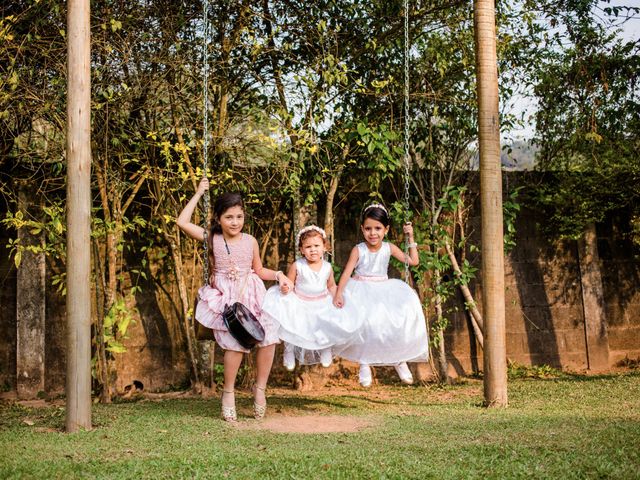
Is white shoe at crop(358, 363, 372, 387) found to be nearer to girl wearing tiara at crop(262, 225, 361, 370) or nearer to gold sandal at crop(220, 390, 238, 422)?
girl wearing tiara at crop(262, 225, 361, 370)

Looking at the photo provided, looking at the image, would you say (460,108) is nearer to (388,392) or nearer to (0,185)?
(388,392)

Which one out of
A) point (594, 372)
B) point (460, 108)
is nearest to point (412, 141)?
point (460, 108)

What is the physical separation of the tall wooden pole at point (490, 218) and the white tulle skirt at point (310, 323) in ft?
3.99

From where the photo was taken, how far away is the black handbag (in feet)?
18.9

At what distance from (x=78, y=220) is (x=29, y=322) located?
2.62m

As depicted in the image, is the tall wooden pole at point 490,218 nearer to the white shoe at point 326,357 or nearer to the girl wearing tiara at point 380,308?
the girl wearing tiara at point 380,308

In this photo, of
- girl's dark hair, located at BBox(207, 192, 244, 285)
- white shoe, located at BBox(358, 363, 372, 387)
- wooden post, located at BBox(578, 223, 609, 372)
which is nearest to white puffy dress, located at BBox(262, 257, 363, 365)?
white shoe, located at BBox(358, 363, 372, 387)

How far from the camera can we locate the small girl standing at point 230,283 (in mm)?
5949

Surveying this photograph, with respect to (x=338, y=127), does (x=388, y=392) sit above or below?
below

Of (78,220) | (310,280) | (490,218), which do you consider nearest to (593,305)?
(490,218)

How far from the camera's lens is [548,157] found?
9188mm

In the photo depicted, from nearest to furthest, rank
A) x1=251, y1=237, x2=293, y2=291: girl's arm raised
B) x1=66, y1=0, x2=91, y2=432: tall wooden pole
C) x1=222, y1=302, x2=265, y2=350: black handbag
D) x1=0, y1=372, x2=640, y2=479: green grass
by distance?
x1=0, y1=372, x2=640, y2=479: green grass → x1=66, y1=0, x2=91, y2=432: tall wooden pole → x1=222, y1=302, x2=265, y2=350: black handbag → x1=251, y1=237, x2=293, y2=291: girl's arm raised

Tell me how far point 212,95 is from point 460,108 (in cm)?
267

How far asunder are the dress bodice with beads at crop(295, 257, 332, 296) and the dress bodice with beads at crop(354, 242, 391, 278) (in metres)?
0.29
